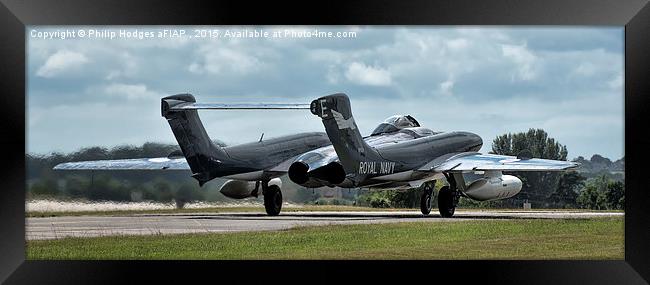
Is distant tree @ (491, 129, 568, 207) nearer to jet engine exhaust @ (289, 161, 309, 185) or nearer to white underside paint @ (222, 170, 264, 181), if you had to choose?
jet engine exhaust @ (289, 161, 309, 185)

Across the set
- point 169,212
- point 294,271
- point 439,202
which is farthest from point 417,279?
point 439,202

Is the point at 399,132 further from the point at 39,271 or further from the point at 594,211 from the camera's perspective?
the point at 39,271

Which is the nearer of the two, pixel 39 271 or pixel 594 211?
pixel 39 271

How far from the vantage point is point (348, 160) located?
28906 mm

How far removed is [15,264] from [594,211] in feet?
38.8

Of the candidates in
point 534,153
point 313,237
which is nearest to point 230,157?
point 313,237

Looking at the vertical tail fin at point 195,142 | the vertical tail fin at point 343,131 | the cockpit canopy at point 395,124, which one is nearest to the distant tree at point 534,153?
the cockpit canopy at point 395,124

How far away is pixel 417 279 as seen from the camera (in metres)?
20.0

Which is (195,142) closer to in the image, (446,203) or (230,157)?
(230,157)

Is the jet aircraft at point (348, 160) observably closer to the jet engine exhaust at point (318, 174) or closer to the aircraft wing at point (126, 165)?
the jet engine exhaust at point (318, 174)
